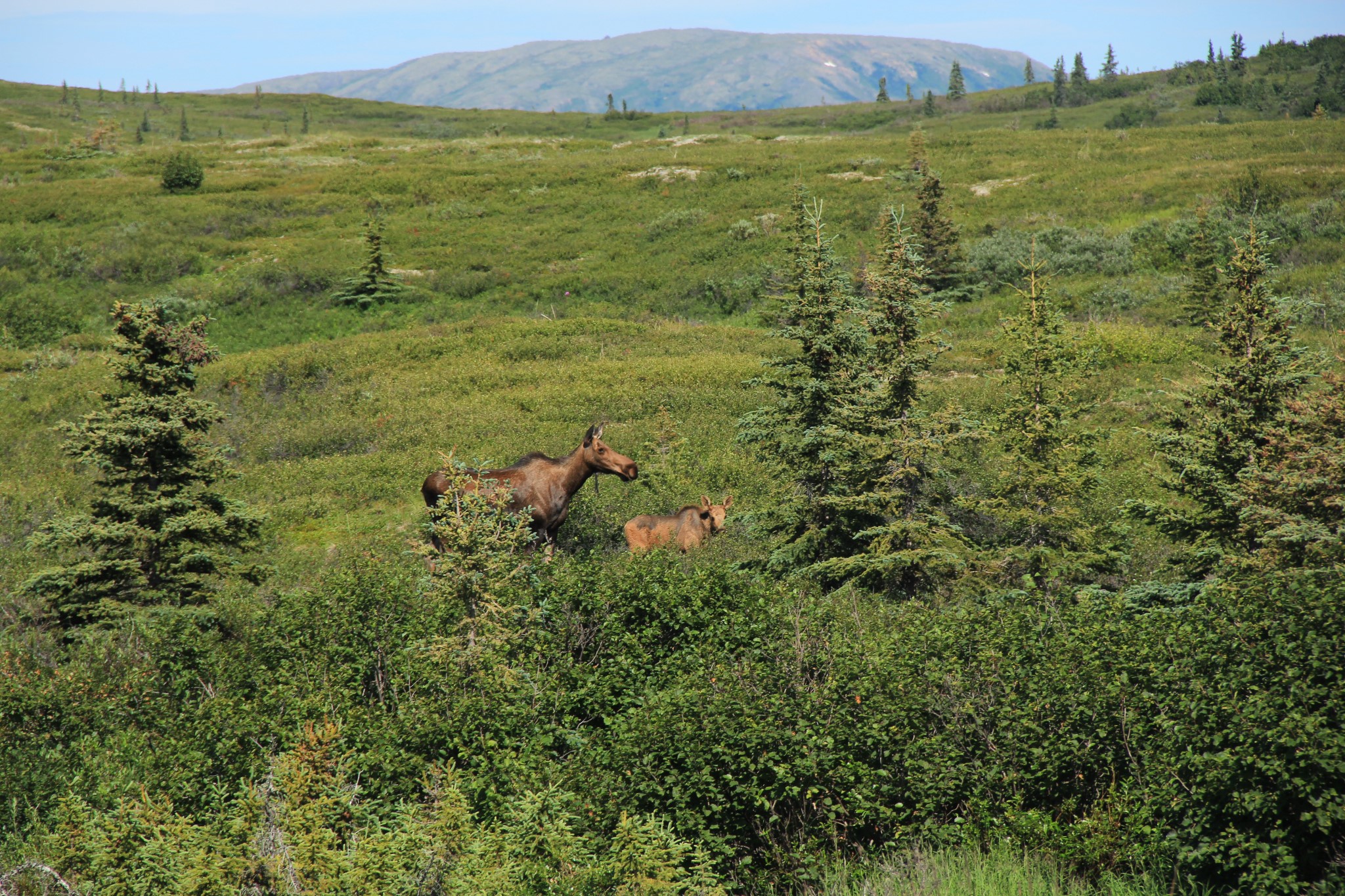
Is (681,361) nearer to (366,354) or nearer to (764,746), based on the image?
(366,354)

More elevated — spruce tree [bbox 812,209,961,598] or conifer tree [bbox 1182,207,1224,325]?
conifer tree [bbox 1182,207,1224,325]

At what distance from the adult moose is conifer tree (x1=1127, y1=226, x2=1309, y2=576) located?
7135mm

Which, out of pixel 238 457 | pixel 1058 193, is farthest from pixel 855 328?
pixel 1058 193

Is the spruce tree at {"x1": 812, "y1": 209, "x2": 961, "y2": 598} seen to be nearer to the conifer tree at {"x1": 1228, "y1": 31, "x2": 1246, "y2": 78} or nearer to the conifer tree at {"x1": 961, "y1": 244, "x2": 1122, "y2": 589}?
the conifer tree at {"x1": 961, "y1": 244, "x2": 1122, "y2": 589}

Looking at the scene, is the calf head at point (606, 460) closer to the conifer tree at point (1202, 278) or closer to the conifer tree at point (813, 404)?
the conifer tree at point (813, 404)

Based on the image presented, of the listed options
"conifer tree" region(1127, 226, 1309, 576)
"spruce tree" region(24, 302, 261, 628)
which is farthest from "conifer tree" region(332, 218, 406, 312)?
"conifer tree" region(1127, 226, 1309, 576)

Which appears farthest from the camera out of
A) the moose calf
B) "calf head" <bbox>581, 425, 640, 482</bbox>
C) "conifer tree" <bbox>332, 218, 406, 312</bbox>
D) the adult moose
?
"conifer tree" <bbox>332, 218, 406, 312</bbox>

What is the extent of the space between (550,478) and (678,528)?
7.00 feet

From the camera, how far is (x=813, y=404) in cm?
1155

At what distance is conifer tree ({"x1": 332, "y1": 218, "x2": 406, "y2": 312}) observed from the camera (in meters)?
36.1

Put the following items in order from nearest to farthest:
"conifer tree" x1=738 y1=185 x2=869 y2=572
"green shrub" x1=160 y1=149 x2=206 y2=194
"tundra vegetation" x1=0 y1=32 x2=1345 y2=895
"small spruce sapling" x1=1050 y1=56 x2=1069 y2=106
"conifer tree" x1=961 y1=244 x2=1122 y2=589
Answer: "tundra vegetation" x1=0 y1=32 x2=1345 y2=895 → "conifer tree" x1=961 y1=244 x2=1122 y2=589 → "conifer tree" x1=738 y1=185 x2=869 y2=572 → "green shrub" x1=160 y1=149 x2=206 y2=194 → "small spruce sapling" x1=1050 y1=56 x2=1069 y2=106

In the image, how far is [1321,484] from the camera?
8.12m

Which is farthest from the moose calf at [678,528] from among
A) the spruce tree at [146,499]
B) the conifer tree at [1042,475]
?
the spruce tree at [146,499]

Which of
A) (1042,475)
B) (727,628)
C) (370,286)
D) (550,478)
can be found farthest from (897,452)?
(370,286)
